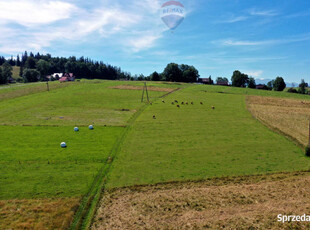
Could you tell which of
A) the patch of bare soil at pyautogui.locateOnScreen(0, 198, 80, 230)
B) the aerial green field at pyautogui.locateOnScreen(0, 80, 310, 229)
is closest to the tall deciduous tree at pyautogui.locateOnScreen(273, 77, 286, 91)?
the aerial green field at pyautogui.locateOnScreen(0, 80, 310, 229)

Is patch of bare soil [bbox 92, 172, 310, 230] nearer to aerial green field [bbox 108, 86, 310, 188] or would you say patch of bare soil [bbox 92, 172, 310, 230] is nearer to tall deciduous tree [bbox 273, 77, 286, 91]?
aerial green field [bbox 108, 86, 310, 188]

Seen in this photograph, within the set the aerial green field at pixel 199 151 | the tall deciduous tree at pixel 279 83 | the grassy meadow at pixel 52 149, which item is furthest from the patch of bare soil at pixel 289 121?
the tall deciduous tree at pixel 279 83

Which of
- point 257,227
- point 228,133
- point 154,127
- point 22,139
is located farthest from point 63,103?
point 257,227

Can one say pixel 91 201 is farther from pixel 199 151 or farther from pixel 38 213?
pixel 199 151

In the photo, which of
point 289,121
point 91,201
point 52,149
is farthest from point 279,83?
point 91,201

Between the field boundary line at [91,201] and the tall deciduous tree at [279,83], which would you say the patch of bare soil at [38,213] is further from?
the tall deciduous tree at [279,83]
